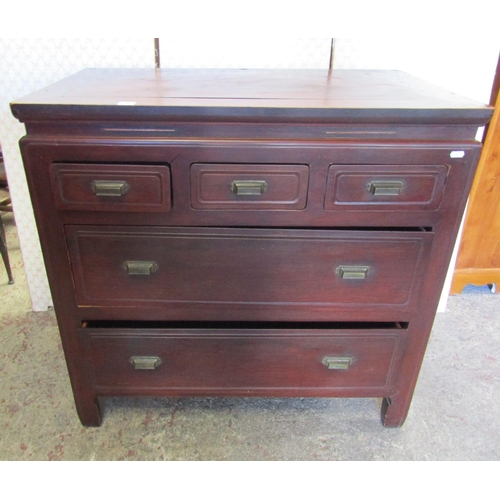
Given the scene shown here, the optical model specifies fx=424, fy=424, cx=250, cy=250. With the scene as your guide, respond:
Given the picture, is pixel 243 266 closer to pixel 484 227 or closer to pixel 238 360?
pixel 238 360

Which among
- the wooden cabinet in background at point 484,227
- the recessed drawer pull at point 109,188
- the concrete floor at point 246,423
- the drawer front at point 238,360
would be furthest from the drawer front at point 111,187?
the wooden cabinet in background at point 484,227

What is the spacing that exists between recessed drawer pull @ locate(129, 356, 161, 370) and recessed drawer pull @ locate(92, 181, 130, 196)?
1.61 feet

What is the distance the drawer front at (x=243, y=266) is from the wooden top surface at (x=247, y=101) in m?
0.28

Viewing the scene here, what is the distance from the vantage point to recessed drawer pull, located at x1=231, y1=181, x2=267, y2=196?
38.8 inches

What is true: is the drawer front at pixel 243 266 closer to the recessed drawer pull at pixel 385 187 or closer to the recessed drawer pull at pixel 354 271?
the recessed drawer pull at pixel 354 271

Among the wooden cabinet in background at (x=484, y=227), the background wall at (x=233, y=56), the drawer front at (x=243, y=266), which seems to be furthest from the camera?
the wooden cabinet in background at (x=484, y=227)

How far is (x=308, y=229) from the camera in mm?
1057

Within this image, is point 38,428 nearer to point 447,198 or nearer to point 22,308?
point 22,308

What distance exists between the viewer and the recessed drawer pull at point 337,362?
1.21 m

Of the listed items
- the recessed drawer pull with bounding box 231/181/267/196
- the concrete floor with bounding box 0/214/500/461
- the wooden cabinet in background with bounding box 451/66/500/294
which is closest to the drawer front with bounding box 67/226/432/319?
the recessed drawer pull with bounding box 231/181/267/196

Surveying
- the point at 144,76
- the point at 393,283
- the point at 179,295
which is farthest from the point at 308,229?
the point at 144,76

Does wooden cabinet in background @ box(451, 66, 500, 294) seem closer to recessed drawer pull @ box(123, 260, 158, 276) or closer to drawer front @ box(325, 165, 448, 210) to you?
drawer front @ box(325, 165, 448, 210)

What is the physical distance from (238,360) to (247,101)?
2.31ft

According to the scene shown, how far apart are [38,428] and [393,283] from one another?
3.82ft
